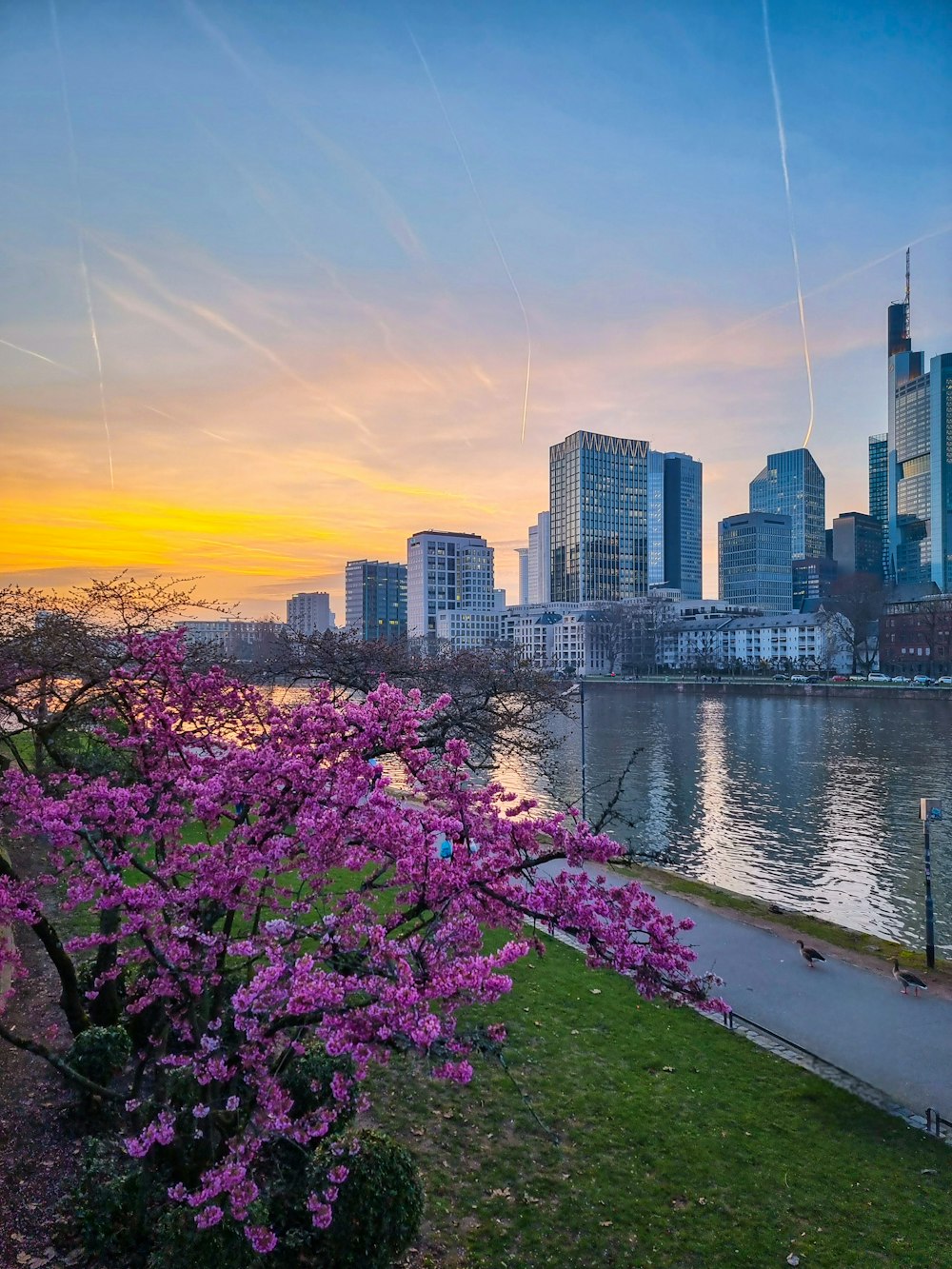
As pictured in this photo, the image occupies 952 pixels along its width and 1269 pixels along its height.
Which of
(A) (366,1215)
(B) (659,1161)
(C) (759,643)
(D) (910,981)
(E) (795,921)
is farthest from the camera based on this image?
(C) (759,643)

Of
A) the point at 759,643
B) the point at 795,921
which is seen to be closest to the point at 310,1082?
the point at 795,921

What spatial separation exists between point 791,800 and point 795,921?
2102 centimetres

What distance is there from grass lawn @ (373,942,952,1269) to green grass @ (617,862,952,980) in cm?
397

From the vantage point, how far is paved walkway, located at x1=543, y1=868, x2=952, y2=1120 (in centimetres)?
1109

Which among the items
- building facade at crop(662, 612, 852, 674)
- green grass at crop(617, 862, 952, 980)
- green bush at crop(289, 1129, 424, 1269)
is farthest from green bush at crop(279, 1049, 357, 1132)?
building facade at crop(662, 612, 852, 674)

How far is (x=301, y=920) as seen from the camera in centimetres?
739

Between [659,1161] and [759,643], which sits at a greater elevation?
[759,643]

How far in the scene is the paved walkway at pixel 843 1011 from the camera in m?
11.1

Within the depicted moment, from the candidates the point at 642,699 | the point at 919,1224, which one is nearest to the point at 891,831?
the point at 919,1224

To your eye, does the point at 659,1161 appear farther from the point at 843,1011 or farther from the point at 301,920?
the point at 843,1011

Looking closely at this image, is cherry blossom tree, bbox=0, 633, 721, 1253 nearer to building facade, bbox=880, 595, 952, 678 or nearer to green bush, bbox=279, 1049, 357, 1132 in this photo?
green bush, bbox=279, 1049, 357, 1132

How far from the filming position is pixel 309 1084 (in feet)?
27.4

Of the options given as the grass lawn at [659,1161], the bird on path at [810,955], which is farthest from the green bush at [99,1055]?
the bird on path at [810,955]

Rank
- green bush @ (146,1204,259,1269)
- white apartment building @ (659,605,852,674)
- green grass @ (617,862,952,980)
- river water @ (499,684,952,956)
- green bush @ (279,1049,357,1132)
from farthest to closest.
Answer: white apartment building @ (659,605,852,674) → river water @ (499,684,952,956) → green grass @ (617,862,952,980) → green bush @ (279,1049,357,1132) → green bush @ (146,1204,259,1269)
